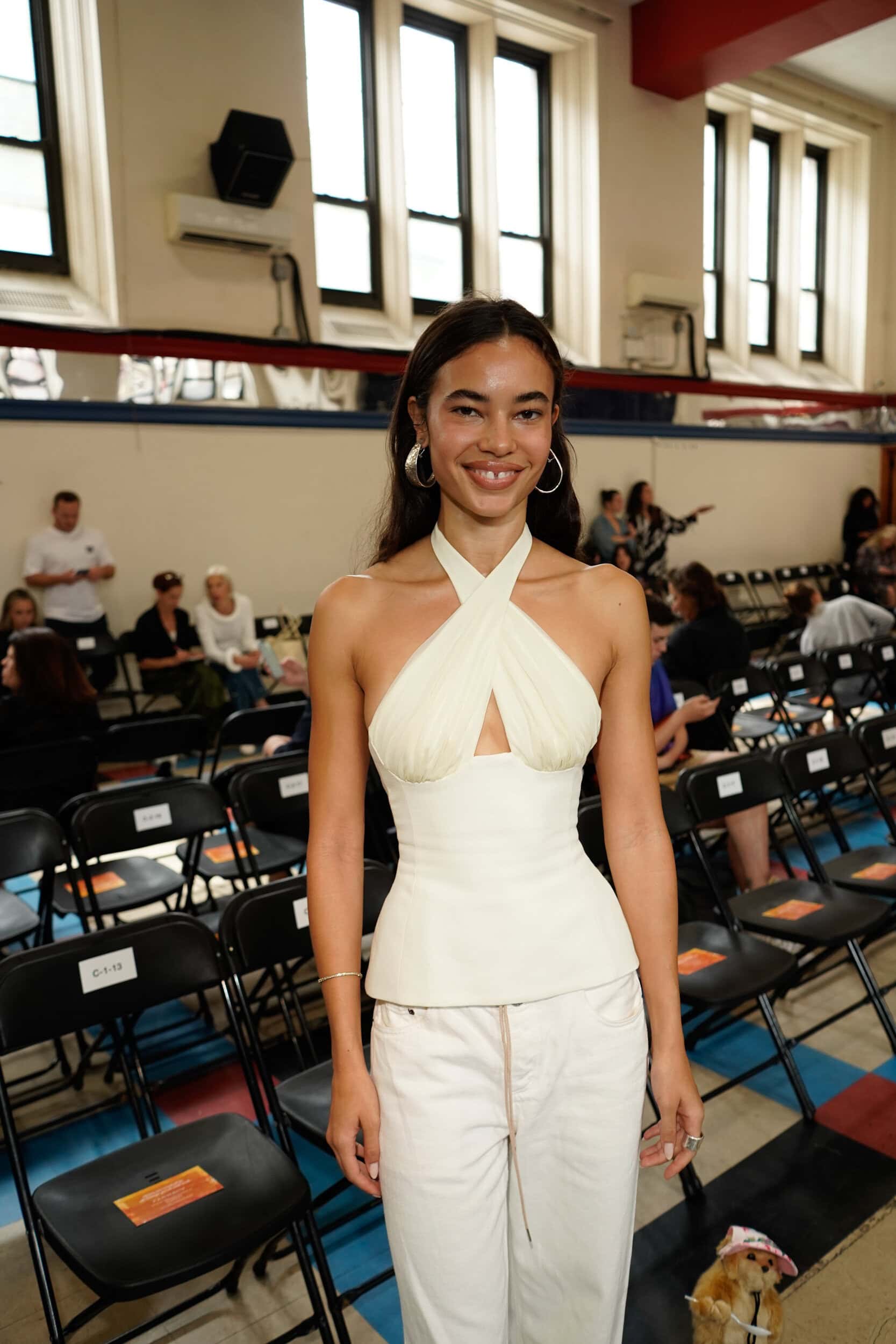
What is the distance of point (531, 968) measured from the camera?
1.26m

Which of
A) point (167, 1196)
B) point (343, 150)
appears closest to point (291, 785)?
point (167, 1196)

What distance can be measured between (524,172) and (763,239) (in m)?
3.97

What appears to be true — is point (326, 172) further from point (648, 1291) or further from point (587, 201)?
point (648, 1291)

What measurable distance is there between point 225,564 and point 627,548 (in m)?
4.27

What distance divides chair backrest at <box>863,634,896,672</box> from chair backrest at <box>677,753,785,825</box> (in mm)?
3186

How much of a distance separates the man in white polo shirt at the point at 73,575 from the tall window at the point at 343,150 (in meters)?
3.08

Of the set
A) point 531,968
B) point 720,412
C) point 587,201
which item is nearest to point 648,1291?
point 531,968

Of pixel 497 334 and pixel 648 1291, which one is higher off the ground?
pixel 497 334

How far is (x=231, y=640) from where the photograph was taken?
7699 millimetres

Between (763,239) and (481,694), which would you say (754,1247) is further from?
(763,239)

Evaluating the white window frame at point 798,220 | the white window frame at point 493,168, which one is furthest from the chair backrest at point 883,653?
the white window frame at point 798,220

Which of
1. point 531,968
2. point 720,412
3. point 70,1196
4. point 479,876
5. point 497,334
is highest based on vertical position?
point 720,412

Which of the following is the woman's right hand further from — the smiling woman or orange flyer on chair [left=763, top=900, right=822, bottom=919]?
orange flyer on chair [left=763, top=900, right=822, bottom=919]

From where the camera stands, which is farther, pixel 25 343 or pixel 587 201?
pixel 587 201
